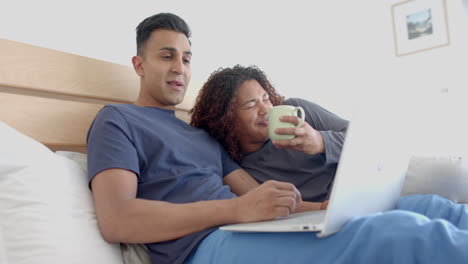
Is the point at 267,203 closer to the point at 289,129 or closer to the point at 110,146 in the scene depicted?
the point at 289,129

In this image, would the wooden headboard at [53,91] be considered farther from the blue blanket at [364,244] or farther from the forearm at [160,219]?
the blue blanket at [364,244]

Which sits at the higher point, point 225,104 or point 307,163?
point 225,104

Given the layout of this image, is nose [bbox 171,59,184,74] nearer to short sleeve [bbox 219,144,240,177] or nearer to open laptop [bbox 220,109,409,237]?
short sleeve [bbox 219,144,240,177]

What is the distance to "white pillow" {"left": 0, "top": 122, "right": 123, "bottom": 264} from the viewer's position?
741 millimetres

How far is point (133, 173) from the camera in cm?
89

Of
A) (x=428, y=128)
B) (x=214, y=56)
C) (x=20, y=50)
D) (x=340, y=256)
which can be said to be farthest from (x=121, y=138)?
(x=214, y=56)

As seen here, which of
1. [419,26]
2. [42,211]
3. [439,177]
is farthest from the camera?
[419,26]

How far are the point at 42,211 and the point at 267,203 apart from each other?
1.61 ft

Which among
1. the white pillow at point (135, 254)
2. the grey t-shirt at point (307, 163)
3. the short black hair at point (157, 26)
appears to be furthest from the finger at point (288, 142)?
the short black hair at point (157, 26)

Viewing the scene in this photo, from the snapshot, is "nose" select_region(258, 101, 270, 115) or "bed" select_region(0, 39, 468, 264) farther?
"nose" select_region(258, 101, 270, 115)

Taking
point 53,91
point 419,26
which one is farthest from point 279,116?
point 419,26

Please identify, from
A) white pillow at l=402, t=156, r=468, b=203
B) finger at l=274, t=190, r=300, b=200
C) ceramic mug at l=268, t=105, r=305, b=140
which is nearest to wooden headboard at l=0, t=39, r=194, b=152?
ceramic mug at l=268, t=105, r=305, b=140

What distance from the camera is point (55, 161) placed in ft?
2.98

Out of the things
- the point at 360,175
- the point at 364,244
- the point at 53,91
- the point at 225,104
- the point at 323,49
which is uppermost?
the point at 323,49
